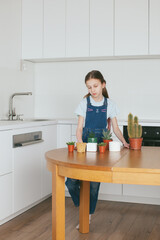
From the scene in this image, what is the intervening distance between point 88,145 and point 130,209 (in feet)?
4.90

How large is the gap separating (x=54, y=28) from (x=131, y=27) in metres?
0.91

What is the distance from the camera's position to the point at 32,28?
A: 4301 millimetres

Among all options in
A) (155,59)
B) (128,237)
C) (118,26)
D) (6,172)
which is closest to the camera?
(128,237)

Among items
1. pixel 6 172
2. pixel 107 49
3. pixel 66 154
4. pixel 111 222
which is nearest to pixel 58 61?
pixel 107 49

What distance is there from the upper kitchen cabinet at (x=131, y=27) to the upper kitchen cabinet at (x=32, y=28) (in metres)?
0.93

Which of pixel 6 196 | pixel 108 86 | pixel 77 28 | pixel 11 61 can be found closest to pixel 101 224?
pixel 6 196

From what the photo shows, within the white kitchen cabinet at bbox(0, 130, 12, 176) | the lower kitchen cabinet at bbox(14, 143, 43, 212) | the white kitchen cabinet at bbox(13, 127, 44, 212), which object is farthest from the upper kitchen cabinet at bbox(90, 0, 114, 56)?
the white kitchen cabinet at bbox(0, 130, 12, 176)

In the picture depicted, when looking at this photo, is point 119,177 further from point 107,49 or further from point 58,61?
point 58,61

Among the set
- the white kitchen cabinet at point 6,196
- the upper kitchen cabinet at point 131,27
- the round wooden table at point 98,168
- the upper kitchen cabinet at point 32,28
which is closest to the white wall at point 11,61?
the upper kitchen cabinet at point 32,28

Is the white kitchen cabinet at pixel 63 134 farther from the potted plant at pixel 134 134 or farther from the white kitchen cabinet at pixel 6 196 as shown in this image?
the potted plant at pixel 134 134

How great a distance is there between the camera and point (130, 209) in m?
3.58

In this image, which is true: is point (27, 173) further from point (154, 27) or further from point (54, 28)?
point (154, 27)

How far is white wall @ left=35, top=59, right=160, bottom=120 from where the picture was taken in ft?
14.1

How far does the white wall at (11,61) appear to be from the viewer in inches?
153
